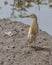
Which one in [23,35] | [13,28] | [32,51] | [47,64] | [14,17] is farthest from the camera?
[14,17]

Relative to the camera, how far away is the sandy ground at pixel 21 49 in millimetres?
5332

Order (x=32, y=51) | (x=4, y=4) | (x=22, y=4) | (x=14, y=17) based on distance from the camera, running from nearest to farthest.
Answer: (x=32, y=51), (x=14, y=17), (x=4, y=4), (x=22, y=4)

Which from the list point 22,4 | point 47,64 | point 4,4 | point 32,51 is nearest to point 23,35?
point 32,51

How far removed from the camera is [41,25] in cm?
682

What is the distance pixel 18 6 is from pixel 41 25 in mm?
2516

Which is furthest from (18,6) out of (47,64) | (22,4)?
(47,64)

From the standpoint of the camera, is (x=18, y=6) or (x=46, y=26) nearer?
(x=46, y=26)

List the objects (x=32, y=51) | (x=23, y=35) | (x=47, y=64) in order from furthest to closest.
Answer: (x=23, y=35) → (x=32, y=51) → (x=47, y=64)

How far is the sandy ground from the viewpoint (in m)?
5.33

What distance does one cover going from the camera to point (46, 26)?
667 centimetres

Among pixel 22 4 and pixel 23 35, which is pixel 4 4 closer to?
pixel 22 4

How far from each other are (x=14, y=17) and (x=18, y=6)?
1565 mm

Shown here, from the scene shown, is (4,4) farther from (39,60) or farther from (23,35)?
(39,60)

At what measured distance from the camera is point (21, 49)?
5691 millimetres
